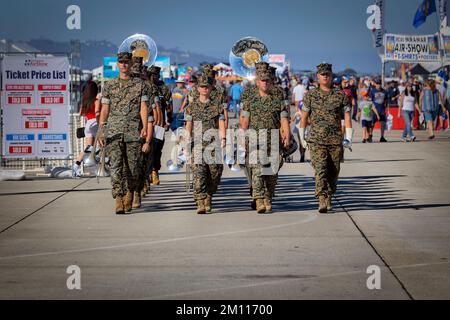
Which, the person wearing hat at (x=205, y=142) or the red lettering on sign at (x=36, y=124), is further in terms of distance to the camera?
the red lettering on sign at (x=36, y=124)

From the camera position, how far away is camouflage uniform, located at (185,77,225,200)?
13609 mm

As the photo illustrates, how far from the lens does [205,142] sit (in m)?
13.7

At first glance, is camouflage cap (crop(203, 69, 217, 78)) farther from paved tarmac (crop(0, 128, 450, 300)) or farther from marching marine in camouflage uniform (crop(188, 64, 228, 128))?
paved tarmac (crop(0, 128, 450, 300))

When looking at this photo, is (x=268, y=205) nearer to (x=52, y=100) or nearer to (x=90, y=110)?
(x=90, y=110)

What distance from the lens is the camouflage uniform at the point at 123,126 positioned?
13344mm

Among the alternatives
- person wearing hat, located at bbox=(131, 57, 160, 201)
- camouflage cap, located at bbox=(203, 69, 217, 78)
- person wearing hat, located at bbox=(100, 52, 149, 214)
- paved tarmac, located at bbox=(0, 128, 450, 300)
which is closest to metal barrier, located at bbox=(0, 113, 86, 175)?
paved tarmac, located at bbox=(0, 128, 450, 300)

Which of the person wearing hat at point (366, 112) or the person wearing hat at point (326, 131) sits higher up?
the person wearing hat at point (366, 112)

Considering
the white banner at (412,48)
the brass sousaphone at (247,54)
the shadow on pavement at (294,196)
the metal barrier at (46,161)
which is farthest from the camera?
the white banner at (412,48)

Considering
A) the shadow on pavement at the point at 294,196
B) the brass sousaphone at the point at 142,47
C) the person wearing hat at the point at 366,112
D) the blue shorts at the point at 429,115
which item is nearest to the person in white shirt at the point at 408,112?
the blue shorts at the point at 429,115

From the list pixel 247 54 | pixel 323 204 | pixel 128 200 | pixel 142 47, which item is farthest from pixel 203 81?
pixel 247 54

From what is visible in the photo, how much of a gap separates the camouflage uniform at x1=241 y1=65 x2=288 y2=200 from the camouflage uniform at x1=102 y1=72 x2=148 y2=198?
1423mm

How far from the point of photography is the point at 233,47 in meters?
22.6

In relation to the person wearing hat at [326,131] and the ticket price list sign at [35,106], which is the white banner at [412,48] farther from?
the person wearing hat at [326,131]

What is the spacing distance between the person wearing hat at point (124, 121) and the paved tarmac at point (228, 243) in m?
0.58
